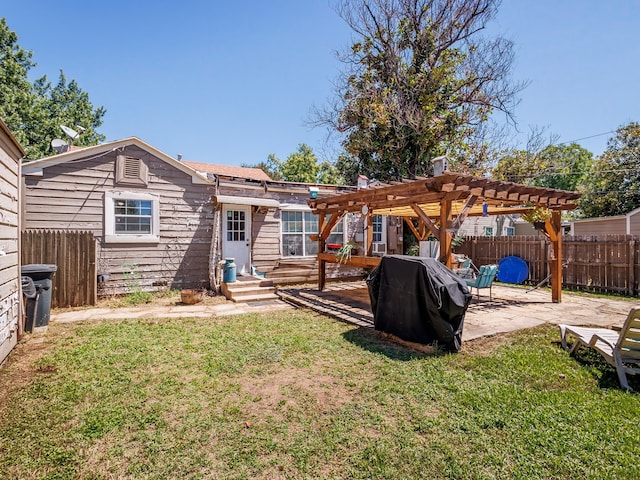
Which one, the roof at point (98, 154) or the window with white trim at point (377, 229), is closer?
the roof at point (98, 154)

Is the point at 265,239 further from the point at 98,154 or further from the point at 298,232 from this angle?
the point at 98,154

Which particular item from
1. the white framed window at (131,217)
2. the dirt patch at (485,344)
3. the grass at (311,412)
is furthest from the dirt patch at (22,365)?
the dirt patch at (485,344)

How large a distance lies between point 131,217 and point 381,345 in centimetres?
697

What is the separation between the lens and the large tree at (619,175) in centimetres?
1830

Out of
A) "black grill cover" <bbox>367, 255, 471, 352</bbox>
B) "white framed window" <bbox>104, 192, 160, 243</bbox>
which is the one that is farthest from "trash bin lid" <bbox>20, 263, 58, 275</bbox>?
"black grill cover" <bbox>367, 255, 471, 352</bbox>

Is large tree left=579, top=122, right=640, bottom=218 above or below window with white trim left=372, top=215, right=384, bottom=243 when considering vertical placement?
above

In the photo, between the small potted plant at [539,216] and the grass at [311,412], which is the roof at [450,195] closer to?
the small potted plant at [539,216]

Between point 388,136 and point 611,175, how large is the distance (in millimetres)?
15600

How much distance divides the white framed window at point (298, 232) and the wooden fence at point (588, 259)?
21.2 ft

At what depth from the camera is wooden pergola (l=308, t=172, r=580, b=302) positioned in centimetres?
531

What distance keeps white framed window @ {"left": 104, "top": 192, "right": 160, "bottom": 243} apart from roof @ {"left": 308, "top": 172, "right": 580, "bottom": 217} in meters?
4.28

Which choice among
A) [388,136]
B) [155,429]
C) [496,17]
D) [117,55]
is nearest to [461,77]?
[496,17]

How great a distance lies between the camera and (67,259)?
661cm

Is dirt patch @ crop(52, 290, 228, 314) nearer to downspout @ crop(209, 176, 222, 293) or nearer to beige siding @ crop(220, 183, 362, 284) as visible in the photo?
downspout @ crop(209, 176, 222, 293)
